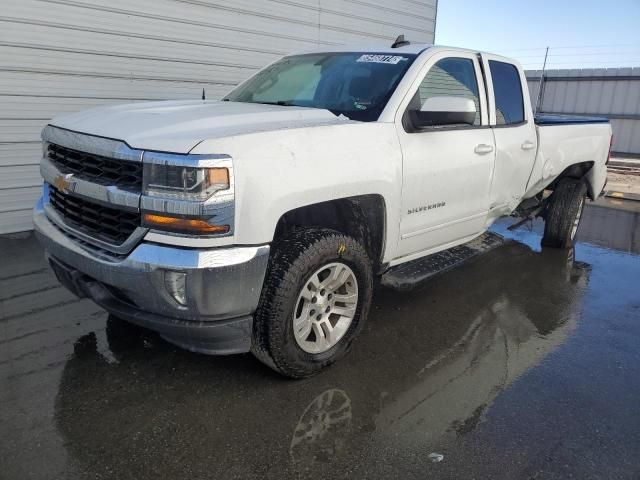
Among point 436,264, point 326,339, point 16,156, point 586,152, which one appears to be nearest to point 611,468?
point 326,339

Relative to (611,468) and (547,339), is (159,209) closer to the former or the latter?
(611,468)

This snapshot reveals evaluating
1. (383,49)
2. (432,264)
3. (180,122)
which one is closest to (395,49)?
(383,49)

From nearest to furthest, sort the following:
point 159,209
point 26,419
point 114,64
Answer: point 159,209, point 26,419, point 114,64

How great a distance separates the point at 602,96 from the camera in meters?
17.5

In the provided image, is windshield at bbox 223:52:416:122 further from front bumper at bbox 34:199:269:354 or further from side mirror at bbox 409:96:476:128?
front bumper at bbox 34:199:269:354

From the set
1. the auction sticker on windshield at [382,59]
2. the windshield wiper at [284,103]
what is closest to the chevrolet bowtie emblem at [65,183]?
the windshield wiper at [284,103]

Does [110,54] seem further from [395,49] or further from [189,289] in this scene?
[189,289]

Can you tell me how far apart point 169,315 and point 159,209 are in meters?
0.51

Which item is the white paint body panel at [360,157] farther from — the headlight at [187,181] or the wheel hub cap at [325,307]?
the wheel hub cap at [325,307]

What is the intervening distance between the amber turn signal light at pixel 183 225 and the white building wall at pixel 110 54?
12.9 feet

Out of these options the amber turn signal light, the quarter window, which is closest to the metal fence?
the quarter window

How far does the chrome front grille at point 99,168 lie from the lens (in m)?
2.51

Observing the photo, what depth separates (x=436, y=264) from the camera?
13.5ft

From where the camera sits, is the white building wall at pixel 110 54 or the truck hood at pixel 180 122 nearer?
the truck hood at pixel 180 122
